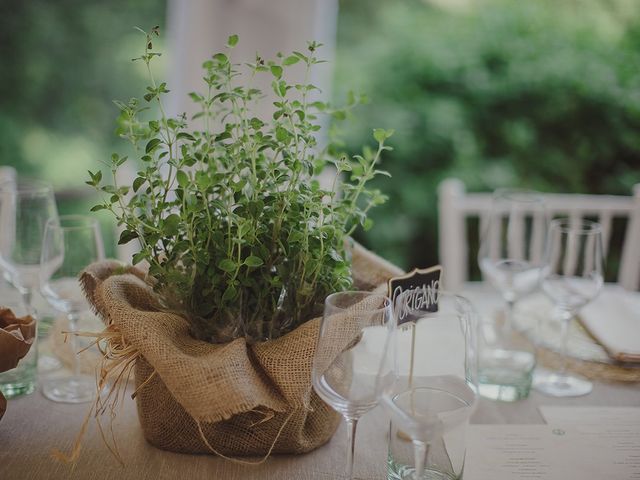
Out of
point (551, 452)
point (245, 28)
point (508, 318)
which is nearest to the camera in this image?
point (551, 452)

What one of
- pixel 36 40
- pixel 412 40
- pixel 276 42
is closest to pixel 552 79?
pixel 412 40

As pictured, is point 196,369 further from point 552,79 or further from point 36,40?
point 36,40

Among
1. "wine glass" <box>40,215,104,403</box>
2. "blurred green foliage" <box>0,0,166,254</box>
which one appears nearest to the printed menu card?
"wine glass" <box>40,215,104,403</box>

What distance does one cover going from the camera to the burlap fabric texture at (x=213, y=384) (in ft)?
2.68

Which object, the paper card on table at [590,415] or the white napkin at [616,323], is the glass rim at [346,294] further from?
the white napkin at [616,323]

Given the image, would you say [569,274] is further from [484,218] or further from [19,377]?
[19,377]

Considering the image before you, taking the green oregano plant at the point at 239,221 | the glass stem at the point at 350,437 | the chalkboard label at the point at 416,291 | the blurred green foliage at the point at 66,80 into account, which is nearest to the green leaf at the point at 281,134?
the green oregano plant at the point at 239,221

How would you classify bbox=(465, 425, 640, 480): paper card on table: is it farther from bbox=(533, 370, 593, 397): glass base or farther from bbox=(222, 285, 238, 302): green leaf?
bbox=(222, 285, 238, 302): green leaf

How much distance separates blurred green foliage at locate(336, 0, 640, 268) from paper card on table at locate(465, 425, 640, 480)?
9.12 feet

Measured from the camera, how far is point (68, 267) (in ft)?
3.58

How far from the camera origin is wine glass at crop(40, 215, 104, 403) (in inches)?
42.4

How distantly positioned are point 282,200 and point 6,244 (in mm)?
589

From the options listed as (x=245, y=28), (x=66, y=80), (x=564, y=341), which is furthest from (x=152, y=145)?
(x=66, y=80)

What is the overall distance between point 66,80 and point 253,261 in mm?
4101
